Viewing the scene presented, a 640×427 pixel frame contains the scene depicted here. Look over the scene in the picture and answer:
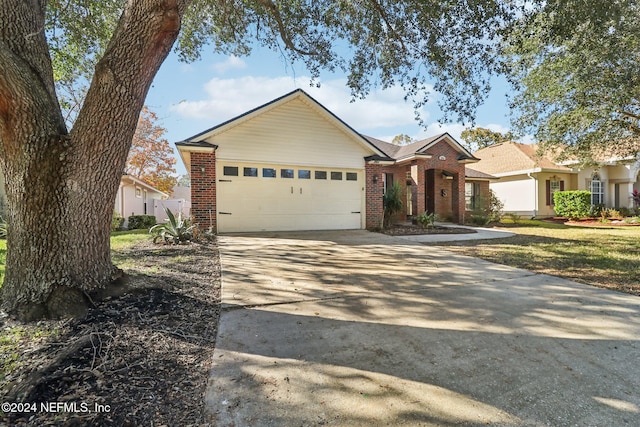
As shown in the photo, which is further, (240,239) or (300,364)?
(240,239)

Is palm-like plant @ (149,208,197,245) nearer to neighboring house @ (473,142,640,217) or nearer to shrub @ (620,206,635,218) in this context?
neighboring house @ (473,142,640,217)

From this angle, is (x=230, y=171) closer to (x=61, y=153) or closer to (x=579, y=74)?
(x=61, y=153)

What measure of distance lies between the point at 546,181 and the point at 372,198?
47.5 feet

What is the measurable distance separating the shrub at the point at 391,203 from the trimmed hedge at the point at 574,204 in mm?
13156

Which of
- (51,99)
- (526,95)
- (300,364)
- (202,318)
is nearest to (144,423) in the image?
(300,364)

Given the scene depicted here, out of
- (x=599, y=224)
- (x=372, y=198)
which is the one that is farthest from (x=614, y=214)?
(x=372, y=198)

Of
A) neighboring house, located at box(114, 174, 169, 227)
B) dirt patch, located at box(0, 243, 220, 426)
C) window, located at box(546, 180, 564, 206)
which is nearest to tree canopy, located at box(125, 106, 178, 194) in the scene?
neighboring house, located at box(114, 174, 169, 227)

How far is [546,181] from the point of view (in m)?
19.7

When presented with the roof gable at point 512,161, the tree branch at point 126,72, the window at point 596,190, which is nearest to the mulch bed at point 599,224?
the window at point 596,190

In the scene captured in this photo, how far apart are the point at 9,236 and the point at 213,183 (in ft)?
23.6

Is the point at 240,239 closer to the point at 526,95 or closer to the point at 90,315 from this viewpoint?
the point at 90,315

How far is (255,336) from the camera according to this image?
2.80 metres

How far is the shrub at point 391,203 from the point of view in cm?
1277

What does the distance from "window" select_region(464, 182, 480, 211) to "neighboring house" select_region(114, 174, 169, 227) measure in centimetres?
1869
